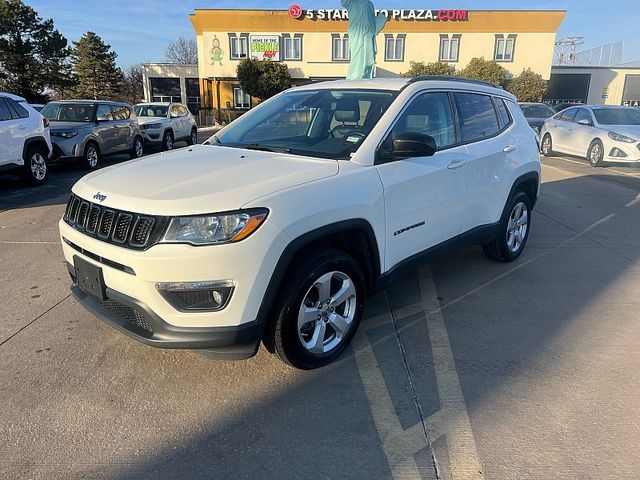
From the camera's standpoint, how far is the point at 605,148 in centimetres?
1248

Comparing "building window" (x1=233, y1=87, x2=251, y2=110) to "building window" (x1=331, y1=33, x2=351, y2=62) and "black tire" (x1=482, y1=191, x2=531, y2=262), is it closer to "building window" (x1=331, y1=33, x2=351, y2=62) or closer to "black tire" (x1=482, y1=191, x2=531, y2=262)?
"building window" (x1=331, y1=33, x2=351, y2=62)

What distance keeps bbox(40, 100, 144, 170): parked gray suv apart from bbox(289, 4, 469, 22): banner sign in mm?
26908

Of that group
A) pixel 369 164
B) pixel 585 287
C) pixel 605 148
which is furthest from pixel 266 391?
pixel 605 148

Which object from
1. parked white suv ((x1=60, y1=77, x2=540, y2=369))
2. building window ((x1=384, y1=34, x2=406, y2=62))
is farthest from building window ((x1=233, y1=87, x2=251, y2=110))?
parked white suv ((x1=60, y1=77, x2=540, y2=369))

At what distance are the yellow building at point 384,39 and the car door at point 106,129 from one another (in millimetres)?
27251

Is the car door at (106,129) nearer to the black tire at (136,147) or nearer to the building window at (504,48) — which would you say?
the black tire at (136,147)

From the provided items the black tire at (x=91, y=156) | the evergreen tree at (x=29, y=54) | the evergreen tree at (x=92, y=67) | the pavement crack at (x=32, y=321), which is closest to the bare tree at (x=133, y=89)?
the evergreen tree at (x=92, y=67)

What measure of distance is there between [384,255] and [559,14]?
40.7 metres

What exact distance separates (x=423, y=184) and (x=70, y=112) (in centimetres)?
1148

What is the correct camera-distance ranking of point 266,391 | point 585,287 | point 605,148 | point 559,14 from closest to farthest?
point 266,391
point 585,287
point 605,148
point 559,14

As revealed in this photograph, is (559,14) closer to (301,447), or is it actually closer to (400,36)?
(400,36)

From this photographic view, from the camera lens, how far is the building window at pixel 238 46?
3744cm

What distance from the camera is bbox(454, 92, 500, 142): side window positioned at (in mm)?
4191

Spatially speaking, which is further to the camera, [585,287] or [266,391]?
[585,287]
